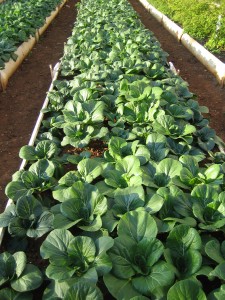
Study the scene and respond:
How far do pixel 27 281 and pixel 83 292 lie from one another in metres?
0.41

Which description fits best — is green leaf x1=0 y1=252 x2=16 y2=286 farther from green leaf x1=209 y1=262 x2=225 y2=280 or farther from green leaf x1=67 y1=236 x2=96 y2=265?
green leaf x1=209 y1=262 x2=225 y2=280

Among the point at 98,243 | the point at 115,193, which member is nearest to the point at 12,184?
the point at 115,193

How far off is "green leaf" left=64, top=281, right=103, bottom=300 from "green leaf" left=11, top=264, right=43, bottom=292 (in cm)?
→ 33

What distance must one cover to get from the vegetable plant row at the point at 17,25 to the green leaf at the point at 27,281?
4.98 meters

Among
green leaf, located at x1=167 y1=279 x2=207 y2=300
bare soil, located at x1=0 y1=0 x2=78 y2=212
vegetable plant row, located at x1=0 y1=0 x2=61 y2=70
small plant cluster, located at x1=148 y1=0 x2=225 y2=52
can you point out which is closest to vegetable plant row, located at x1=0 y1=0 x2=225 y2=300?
green leaf, located at x1=167 y1=279 x2=207 y2=300

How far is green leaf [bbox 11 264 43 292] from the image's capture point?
1.56 metres

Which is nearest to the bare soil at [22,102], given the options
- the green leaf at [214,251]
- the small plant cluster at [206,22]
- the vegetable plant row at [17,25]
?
the vegetable plant row at [17,25]

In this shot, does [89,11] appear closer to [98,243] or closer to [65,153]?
[65,153]

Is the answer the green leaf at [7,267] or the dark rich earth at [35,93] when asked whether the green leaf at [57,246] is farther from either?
the dark rich earth at [35,93]

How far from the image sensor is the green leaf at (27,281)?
1.56 m

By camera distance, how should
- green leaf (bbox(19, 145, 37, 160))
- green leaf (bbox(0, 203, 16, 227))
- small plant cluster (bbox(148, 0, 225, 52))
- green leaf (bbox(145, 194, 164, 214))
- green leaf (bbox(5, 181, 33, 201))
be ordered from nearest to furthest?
green leaf (bbox(145, 194, 164, 214)) → green leaf (bbox(0, 203, 16, 227)) → green leaf (bbox(5, 181, 33, 201)) → green leaf (bbox(19, 145, 37, 160)) → small plant cluster (bbox(148, 0, 225, 52))

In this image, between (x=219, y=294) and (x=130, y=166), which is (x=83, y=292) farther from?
(x=130, y=166)

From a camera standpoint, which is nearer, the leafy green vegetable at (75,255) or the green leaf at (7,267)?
the leafy green vegetable at (75,255)

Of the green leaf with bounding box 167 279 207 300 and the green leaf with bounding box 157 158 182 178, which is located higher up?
the green leaf with bounding box 167 279 207 300
